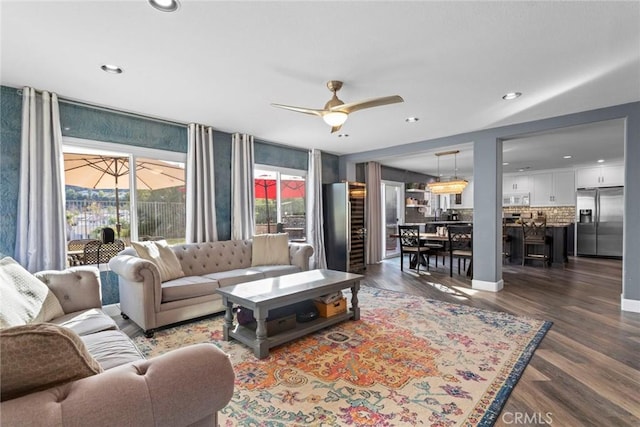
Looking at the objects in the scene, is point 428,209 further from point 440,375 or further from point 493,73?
point 440,375

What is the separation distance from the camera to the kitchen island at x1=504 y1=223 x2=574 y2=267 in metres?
6.67

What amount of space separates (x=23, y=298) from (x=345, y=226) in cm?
471

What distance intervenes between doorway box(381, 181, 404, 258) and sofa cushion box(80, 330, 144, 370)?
677 centimetres

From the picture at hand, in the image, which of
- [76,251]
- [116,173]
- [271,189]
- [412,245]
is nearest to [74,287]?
[76,251]

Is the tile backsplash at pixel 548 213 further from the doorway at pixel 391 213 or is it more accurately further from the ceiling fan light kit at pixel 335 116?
the ceiling fan light kit at pixel 335 116

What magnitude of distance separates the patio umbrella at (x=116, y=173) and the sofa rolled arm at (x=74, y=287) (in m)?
1.52

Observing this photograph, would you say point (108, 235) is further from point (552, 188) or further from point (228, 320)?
point (552, 188)

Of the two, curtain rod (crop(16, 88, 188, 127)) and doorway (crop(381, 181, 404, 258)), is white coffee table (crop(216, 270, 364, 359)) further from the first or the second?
doorway (crop(381, 181, 404, 258))

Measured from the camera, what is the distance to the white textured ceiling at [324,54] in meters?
1.95

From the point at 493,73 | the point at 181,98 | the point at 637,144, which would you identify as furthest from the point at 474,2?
the point at 637,144

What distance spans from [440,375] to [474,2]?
247 centimetres

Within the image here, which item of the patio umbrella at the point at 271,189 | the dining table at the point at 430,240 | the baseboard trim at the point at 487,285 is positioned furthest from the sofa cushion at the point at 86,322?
the dining table at the point at 430,240

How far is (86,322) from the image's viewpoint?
2.15 metres

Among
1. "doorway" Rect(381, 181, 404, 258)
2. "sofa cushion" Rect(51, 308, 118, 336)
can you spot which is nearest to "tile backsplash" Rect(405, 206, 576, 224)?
"doorway" Rect(381, 181, 404, 258)
